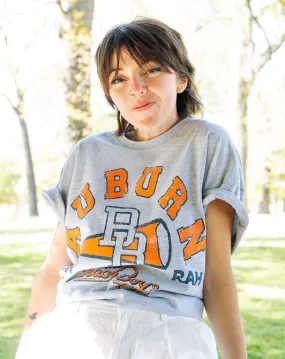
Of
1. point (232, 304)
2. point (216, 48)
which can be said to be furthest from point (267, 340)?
point (216, 48)

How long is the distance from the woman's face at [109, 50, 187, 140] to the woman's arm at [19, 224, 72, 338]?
0.29 m

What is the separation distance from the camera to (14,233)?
4.28 metres

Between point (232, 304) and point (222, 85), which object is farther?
point (222, 85)

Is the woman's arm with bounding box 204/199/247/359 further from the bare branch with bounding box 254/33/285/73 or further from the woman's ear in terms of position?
the bare branch with bounding box 254/33/285/73

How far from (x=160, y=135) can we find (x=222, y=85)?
19.6 ft

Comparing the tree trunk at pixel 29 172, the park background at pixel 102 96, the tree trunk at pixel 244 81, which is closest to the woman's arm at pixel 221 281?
the park background at pixel 102 96

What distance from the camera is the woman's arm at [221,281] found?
1032 mm

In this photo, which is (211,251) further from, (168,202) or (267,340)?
(267,340)

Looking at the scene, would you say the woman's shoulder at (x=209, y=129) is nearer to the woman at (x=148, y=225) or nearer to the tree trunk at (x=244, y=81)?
the woman at (x=148, y=225)

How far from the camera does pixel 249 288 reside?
9.80 ft

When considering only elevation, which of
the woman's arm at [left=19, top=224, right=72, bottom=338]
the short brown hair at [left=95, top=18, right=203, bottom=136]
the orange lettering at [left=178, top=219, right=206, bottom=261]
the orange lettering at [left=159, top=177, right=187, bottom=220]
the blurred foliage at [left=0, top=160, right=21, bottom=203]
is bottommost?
the blurred foliage at [left=0, top=160, right=21, bottom=203]

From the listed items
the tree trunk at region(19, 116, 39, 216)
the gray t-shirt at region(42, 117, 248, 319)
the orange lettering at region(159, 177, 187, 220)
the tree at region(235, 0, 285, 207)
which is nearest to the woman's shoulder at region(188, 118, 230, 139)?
the gray t-shirt at region(42, 117, 248, 319)

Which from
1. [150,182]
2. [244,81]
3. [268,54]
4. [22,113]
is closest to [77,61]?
[244,81]

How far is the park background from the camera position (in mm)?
2936
